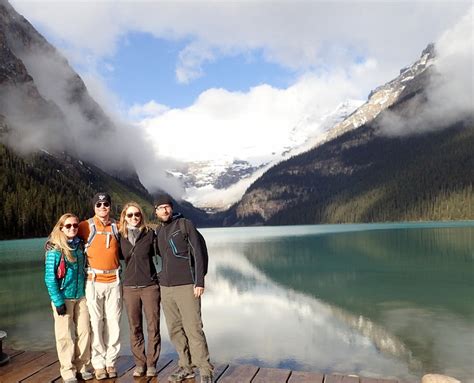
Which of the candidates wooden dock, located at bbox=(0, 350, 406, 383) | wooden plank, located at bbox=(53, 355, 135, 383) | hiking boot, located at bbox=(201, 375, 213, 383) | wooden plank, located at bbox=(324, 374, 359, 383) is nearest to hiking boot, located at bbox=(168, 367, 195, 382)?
wooden dock, located at bbox=(0, 350, 406, 383)

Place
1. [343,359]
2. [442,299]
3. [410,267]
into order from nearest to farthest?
[343,359] < [442,299] < [410,267]

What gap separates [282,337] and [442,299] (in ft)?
40.9

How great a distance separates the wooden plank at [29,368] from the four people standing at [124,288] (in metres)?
1.12

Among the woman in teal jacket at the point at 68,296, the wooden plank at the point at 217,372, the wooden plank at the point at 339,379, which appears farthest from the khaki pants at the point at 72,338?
the wooden plank at the point at 339,379

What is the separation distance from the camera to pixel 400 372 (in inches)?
581

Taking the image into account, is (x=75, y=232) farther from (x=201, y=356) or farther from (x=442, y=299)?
(x=442, y=299)

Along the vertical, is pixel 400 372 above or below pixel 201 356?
below

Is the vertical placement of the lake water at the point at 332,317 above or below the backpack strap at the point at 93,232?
below

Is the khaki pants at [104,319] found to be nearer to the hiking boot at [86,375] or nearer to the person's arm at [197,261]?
the hiking boot at [86,375]

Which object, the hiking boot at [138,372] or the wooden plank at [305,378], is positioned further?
Result: the hiking boot at [138,372]

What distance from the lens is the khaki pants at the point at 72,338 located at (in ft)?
29.0

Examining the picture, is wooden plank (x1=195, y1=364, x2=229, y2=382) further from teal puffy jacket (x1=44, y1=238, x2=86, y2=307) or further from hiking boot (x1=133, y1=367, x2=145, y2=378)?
teal puffy jacket (x1=44, y1=238, x2=86, y2=307)

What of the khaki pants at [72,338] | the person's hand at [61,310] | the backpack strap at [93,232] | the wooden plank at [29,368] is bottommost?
the wooden plank at [29,368]

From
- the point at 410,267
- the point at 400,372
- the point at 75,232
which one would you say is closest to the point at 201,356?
the point at 75,232
